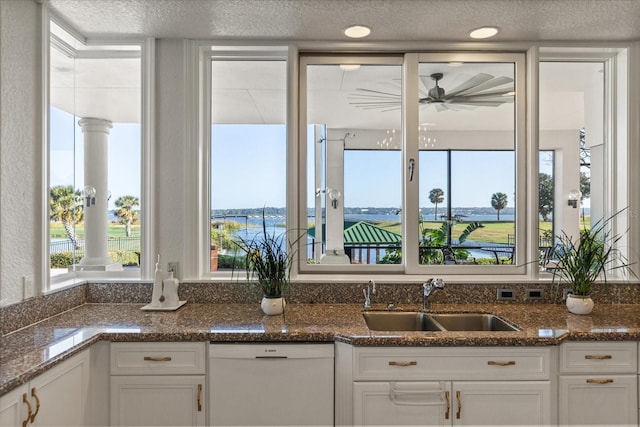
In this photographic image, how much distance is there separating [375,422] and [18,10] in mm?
2458

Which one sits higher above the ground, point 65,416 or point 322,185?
point 322,185

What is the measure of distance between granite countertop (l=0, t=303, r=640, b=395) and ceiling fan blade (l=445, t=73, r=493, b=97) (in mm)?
1328

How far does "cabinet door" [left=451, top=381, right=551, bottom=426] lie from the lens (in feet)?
6.12

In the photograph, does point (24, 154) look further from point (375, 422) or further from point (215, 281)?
point (375, 422)

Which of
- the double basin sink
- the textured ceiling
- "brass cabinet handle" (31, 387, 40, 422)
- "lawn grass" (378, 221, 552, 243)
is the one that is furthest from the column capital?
the double basin sink

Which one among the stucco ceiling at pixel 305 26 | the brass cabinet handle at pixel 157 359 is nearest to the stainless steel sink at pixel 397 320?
the brass cabinet handle at pixel 157 359

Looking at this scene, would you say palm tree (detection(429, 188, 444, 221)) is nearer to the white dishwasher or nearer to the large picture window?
the white dishwasher

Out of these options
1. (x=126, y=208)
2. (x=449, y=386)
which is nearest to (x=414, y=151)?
(x=449, y=386)

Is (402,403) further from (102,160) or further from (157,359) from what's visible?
(102,160)

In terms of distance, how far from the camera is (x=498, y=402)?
187cm

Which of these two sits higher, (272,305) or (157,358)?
(272,305)

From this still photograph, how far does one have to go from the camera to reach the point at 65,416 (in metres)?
1.69

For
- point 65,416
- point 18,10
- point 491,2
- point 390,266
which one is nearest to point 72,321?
point 65,416

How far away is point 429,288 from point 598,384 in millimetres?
856
